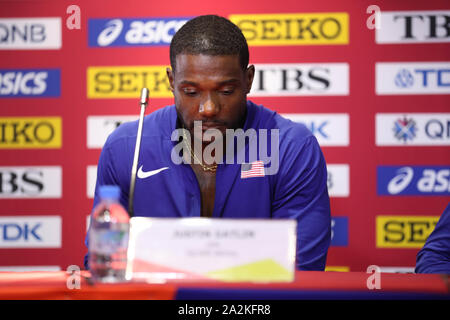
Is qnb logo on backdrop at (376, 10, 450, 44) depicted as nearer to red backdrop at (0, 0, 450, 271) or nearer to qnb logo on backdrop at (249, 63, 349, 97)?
red backdrop at (0, 0, 450, 271)

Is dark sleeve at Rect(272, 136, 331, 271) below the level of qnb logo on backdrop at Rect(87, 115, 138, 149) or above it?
below

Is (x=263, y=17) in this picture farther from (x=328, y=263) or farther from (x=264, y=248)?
(x=264, y=248)

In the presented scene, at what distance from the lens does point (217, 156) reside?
148 cm

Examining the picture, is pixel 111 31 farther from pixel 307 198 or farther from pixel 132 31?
pixel 307 198

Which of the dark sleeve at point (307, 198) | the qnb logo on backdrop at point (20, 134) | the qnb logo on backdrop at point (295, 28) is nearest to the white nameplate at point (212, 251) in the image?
the dark sleeve at point (307, 198)

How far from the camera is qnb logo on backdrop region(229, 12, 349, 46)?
2.17 meters

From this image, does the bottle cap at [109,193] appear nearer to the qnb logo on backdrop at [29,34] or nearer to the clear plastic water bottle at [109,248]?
the clear plastic water bottle at [109,248]

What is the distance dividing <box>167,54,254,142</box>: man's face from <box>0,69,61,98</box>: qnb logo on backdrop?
1131 mm

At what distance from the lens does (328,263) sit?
7.21 ft

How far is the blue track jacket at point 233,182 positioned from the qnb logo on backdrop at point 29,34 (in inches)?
39.2

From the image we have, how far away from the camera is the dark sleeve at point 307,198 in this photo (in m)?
1.24

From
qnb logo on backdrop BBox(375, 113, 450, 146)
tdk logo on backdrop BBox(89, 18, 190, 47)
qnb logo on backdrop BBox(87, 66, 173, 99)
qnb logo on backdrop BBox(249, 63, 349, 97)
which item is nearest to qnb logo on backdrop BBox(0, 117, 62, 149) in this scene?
qnb logo on backdrop BBox(87, 66, 173, 99)

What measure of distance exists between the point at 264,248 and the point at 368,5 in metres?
1.71
